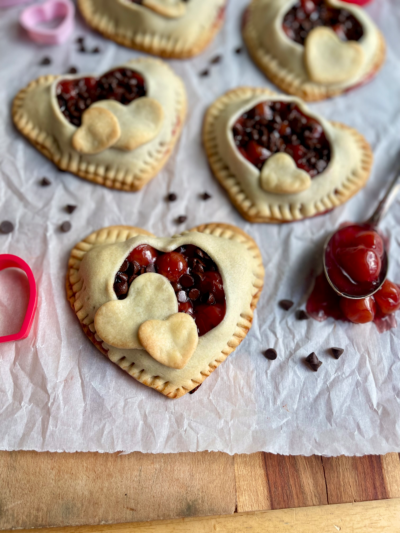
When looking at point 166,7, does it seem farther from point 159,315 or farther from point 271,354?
point 271,354

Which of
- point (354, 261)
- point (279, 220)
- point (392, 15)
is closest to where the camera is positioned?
point (354, 261)

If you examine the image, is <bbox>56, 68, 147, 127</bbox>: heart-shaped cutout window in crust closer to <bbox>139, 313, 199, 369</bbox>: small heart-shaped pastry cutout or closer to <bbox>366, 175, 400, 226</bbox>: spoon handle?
<bbox>139, 313, 199, 369</bbox>: small heart-shaped pastry cutout

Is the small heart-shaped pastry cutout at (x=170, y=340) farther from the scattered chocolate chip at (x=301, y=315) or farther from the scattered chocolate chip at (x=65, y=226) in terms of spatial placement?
the scattered chocolate chip at (x=65, y=226)

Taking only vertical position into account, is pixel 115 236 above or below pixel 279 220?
below

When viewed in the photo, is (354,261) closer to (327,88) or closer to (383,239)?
(383,239)

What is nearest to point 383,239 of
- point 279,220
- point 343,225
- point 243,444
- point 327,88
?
point 343,225

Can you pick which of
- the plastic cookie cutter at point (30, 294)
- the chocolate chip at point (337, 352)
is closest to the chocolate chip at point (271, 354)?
the chocolate chip at point (337, 352)

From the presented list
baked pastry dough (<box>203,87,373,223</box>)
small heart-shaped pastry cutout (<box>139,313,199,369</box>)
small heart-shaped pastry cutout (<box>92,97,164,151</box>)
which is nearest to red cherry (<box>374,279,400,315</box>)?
baked pastry dough (<box>203,87,373,223</box>)
